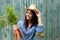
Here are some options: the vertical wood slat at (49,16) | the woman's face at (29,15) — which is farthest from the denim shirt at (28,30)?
the vertical wood slat at (49,16)

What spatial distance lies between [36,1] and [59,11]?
1.73 ft

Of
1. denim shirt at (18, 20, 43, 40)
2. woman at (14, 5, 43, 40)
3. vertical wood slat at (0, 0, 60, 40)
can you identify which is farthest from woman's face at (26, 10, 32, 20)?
vertical wood slat at (0, 0, 60, 40)

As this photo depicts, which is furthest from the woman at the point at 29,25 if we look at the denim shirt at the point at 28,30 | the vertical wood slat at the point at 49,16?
the vertical wood slat at the point at 49,16

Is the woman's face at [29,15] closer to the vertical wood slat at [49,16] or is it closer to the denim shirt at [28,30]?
the denim shirt at [28,30]

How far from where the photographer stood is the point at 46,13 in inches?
218

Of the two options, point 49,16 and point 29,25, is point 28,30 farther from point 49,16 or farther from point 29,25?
point 49,16

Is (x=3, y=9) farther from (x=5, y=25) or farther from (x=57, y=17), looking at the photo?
(x=57, y=17)

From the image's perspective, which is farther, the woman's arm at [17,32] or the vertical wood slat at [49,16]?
the vertical wood slat at [49,16]

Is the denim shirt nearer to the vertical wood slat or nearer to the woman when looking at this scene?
the woman

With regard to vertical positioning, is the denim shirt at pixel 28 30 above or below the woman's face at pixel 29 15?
below

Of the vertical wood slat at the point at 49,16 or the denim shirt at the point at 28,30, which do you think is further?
the vertical wood slat at the point at 49,16

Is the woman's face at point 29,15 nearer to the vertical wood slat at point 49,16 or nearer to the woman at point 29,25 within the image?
the woman at point 29,25

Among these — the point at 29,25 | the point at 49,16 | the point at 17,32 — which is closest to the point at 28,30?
the point at 29,25

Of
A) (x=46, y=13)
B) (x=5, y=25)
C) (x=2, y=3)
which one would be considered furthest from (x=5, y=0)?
(x=46, y=13)
